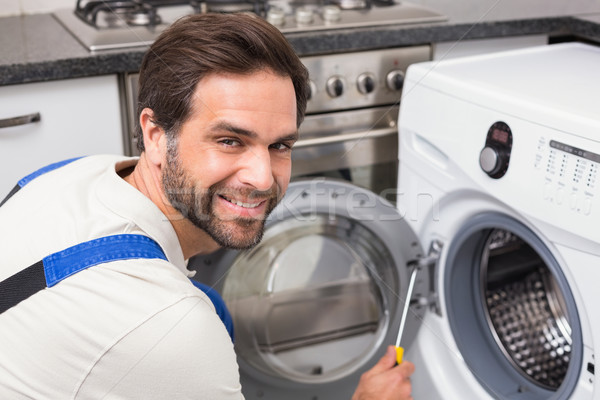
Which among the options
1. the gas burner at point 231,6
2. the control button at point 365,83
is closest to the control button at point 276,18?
the gas burner at point 231,6

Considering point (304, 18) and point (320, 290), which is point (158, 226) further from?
point (304, 18)

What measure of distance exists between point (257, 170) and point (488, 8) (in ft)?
3.69

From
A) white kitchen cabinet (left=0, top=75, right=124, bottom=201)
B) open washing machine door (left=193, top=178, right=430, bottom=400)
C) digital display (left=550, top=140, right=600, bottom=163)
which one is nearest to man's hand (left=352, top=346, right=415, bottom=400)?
open washing machine door (left=193, top=178, right=430, bottom=400)

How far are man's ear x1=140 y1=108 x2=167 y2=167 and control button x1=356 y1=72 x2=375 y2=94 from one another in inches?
28.5

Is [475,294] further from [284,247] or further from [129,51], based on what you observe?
[129,51]

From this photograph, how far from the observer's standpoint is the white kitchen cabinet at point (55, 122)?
133cm

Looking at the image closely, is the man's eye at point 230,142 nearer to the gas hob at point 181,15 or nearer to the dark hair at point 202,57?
the dark hair at point 202,57

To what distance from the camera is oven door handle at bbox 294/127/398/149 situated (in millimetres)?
1551

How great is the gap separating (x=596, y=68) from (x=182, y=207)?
85 cm

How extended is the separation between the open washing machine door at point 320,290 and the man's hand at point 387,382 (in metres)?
0.14

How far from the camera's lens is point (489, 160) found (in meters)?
1.14

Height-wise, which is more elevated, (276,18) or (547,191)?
(276,18)

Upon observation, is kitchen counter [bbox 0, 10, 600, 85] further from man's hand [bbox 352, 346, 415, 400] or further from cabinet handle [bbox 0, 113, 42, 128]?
man's hand [bbox 352, 346, 415, 400]

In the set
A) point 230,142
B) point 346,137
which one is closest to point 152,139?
point 230,142
